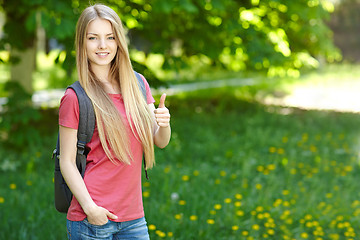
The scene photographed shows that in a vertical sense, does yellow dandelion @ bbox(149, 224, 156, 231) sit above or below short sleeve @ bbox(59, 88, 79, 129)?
below

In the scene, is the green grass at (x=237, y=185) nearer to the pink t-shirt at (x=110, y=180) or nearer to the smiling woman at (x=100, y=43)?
the pink t-shirt at (x=110, y=180)

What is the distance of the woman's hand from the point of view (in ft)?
6.07

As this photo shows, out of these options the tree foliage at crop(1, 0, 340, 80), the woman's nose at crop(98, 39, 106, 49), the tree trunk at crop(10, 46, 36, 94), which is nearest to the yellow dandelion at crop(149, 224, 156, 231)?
the woman's nose at crop(98, 39, 106, 49)

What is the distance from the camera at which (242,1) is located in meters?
7.05

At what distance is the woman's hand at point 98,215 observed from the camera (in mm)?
1850

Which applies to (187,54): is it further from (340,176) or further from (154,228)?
(154,228)

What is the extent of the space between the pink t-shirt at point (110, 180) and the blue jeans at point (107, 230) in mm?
32

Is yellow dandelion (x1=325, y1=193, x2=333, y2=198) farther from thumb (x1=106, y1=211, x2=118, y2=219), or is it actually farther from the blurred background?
thumb (x1=106, y1=211, x2=118, y2=219)

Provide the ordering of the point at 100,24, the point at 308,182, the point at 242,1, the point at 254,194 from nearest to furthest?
the point at 100,24, the point at 254,194, the point at 308,182, the point at 242,1

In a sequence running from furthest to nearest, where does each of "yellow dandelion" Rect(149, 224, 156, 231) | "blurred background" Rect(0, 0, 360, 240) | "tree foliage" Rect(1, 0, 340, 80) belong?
"tree foliage" Rect(1, 0, 340, 80) → "blurred background" Rect(0, 0, 360, 240) → "yellow dandelion" Rect(149, 224, 156, 231)

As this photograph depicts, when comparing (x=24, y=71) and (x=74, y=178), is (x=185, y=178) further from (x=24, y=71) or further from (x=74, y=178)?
(x=24, y=71)

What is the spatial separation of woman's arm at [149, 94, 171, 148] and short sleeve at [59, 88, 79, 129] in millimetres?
329

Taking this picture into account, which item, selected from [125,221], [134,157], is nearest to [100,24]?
[134,157]

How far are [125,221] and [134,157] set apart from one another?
281mm
